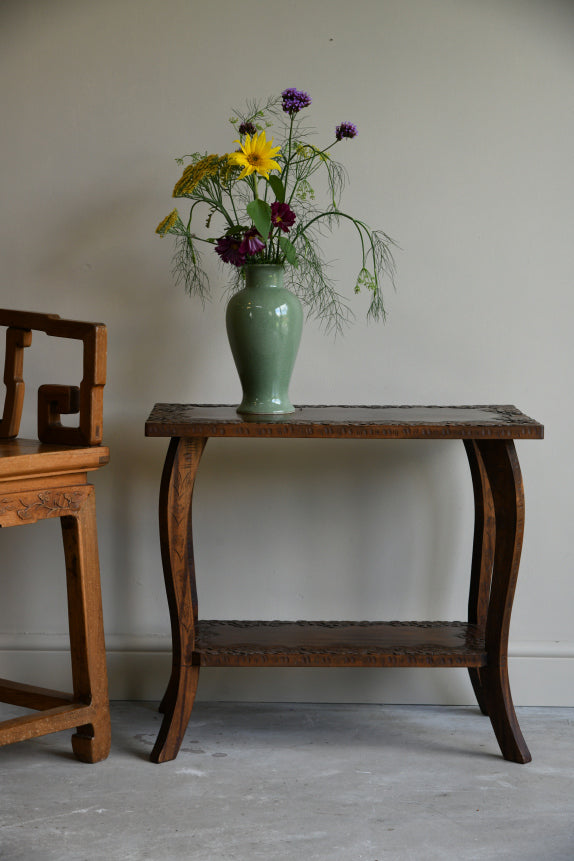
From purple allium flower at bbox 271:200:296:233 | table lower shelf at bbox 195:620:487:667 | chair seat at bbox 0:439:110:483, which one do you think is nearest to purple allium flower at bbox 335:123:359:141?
purple allium flower at bbox 271:200:296:233

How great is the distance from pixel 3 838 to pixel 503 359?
1.56 m

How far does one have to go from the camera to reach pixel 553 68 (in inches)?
89.0

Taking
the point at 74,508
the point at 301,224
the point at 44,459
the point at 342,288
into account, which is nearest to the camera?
the point at 44,459

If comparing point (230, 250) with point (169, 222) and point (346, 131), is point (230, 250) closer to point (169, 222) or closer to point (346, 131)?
point (169, 222)

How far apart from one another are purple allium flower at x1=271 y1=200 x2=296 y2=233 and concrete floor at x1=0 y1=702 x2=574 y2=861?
1154 mm

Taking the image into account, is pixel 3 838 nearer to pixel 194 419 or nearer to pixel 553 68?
pixel 194 419

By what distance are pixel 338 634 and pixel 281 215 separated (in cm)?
94

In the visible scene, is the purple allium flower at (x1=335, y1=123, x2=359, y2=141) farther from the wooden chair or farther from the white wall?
the wooden chair

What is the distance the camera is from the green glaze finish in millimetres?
1922

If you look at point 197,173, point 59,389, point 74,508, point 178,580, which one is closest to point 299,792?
point 178,580

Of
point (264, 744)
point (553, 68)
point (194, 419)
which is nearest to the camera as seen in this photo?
point (194, 419)

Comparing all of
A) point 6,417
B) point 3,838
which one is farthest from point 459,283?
point 3,838

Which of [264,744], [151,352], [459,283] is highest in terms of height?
[459,283]

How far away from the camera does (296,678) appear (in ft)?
7.68
